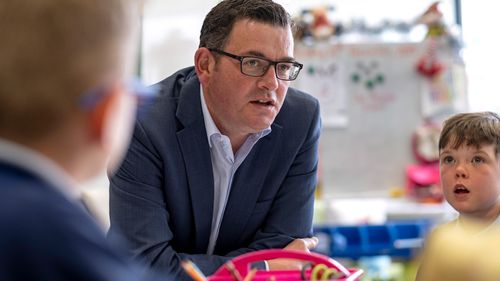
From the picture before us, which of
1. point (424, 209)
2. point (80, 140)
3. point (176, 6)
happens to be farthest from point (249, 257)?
point (176, 6)

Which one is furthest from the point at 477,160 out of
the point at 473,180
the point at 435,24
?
the point at 435,24

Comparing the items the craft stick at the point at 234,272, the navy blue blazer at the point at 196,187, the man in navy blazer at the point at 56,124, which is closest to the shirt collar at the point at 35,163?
the man in navy blazer at the point at 56,124

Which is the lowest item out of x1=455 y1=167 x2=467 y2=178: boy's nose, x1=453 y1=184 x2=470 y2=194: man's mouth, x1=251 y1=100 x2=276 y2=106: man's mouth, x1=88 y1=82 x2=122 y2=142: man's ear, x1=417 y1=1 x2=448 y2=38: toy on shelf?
x1=453 y1=184 x2=470 y2=194: man's mouth

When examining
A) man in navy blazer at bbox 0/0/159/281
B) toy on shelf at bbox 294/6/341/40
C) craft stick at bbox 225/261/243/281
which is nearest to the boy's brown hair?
man in navy blazer at bbox 0/0/159/281

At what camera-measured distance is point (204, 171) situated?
1711 millimetres

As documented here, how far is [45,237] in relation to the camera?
577 millimetres

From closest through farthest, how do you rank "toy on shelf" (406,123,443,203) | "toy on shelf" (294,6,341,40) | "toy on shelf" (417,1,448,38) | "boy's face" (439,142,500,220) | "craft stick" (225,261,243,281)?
1. "craft stick" (225,261,243,281)
2. "boy's face" (439,142,500,220)
3. "toy on shelf" (406,123,443,203)
4. "toy on shelf" (294,6,341,40)
5. "toy on shelf" (417,1,448,38)

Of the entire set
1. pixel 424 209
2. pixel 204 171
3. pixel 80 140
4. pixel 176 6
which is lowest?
pixel 424 209

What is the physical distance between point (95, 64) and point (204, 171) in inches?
42.2

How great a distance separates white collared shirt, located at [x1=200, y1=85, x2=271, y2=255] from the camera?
173cm

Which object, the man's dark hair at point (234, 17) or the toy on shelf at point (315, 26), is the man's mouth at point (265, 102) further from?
the toy on shelf at point (315, 26)

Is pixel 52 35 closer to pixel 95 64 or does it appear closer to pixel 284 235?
pixel 95 64

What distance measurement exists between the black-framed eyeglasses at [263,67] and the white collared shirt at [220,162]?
141mm

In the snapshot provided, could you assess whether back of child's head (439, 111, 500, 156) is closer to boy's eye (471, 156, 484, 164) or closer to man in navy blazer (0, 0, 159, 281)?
boy's eye (471, 156, 484, 164)
